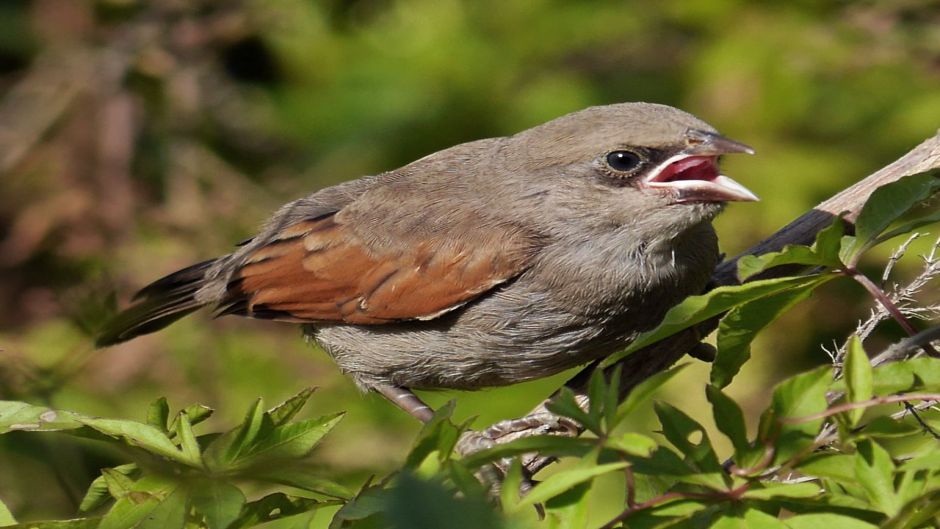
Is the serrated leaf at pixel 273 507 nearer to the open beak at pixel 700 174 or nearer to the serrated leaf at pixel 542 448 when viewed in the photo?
the serrated leaf at pixel 542 448

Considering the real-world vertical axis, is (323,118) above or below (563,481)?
below

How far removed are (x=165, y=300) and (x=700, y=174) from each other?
2.63 meters

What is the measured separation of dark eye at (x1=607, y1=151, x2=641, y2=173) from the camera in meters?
3.93

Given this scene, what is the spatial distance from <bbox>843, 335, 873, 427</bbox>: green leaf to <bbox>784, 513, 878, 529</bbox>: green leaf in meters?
0.18

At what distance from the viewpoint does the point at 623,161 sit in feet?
13.0

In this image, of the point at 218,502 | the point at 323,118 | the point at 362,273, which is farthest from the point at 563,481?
the point at 323,118

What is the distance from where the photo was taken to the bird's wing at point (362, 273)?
14.0 feet

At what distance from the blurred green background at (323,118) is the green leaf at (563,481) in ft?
11.4

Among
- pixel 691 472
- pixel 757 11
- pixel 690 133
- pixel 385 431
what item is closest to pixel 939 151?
pixel 690 133

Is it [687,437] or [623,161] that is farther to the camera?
[623,161]

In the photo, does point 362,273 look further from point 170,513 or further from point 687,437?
point 687,437

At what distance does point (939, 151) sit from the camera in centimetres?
350

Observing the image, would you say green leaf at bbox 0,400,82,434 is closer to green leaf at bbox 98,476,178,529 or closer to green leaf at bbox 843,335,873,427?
green leaf at bbox 98,476,178,529

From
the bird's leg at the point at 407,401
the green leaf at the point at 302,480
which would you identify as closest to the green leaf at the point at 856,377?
the green leaf at the point at 302,480
